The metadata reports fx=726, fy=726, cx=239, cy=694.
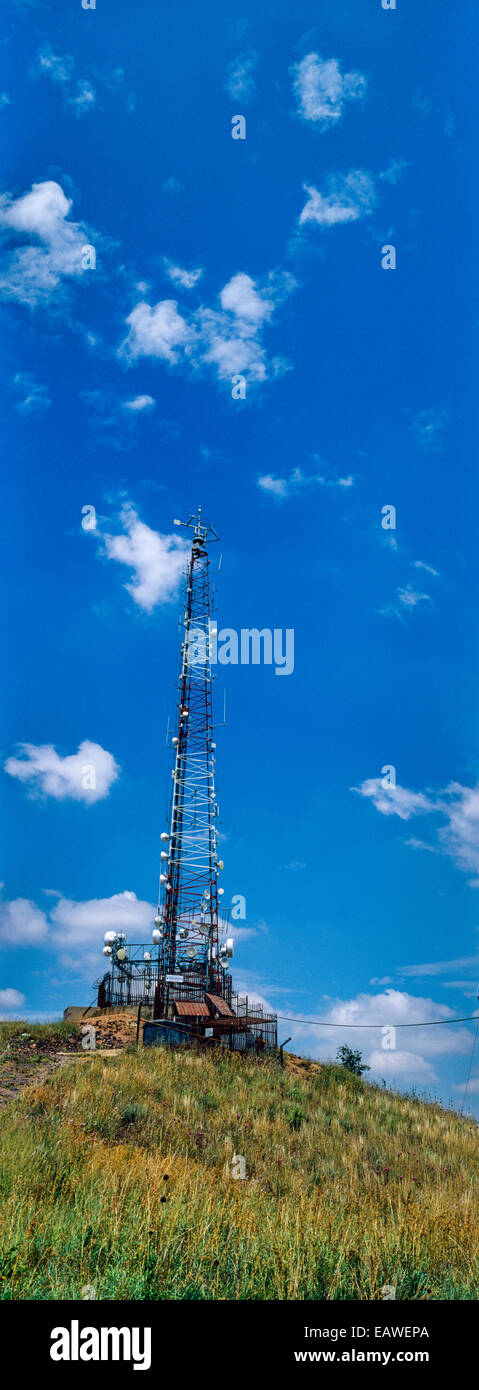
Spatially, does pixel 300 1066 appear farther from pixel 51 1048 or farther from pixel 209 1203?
pixel 209 1203

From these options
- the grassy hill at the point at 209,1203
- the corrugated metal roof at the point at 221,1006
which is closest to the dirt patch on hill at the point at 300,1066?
the corrugated metal roof at the point at 221,1006

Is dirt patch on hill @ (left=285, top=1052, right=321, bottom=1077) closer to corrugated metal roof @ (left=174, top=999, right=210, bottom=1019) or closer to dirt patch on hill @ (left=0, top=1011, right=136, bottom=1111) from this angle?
corrugated metal roof @ (left=174, top=999, right=210, bottom=1019)

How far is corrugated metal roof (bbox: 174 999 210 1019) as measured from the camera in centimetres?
2741

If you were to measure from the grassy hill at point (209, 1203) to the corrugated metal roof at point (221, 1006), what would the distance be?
11.6 metres

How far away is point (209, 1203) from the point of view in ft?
24.9

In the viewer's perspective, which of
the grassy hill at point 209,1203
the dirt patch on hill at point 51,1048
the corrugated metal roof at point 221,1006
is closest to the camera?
the grassy hill at point 209,1203

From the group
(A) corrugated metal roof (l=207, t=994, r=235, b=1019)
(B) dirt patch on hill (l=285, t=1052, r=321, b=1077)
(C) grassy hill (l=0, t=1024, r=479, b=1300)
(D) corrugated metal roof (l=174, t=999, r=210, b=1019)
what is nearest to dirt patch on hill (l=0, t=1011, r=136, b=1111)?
(C) grassy hill (l=0, t=1024, r=479, b=1300)

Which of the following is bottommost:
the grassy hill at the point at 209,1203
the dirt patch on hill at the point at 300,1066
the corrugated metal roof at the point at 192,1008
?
the grassy hill at the point at 209,1203

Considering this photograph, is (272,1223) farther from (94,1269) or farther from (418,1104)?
(418,1104)

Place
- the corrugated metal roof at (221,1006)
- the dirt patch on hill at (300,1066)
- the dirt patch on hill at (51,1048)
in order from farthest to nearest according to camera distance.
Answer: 1. the corrugated metal roof at (221,1006)
2. the dirt patch on hill at (300,1066)
3. the dirt patch on hill at (51,1048)

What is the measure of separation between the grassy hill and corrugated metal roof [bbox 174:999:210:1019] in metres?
10.5

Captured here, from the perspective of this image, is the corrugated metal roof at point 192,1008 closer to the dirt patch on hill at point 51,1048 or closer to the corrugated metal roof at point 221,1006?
the corrugated metal roof at point 221,1006

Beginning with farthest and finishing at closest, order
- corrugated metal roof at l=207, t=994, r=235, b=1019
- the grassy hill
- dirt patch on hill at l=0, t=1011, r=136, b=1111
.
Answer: corrugated metal roof at l=207, t=994, r=235, b=1019 → dirt patch on hill at l=0, t=1011, r=136, b=1111 → the grassy hill

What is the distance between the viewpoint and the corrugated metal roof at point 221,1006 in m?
28.5
